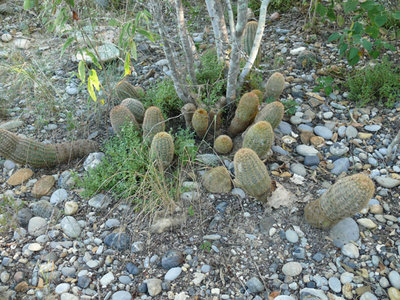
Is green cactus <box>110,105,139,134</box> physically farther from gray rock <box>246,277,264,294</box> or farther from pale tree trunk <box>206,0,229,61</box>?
gray rock <box>246,277,264,294</box>

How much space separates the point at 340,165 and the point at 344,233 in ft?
2.15

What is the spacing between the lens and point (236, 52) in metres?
2.99

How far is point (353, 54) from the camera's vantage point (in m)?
3.35

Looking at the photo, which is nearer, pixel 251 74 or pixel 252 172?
pixel 252 172

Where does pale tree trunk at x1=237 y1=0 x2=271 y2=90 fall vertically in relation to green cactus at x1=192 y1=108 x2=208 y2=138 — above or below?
above

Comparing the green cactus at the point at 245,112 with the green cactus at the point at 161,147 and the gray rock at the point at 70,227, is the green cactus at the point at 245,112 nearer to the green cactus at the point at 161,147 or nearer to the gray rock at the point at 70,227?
the green cactus at the point at 161,147

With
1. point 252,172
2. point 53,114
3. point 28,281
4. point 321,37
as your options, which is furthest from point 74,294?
point 321,37

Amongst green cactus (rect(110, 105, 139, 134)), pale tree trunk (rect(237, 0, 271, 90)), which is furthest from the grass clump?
pale tree trunk (rect(237, 0, 271, 90))

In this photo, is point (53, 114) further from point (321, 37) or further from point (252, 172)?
point (321, 37)

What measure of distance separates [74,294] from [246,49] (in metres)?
2.61

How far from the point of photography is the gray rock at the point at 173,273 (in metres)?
2.33

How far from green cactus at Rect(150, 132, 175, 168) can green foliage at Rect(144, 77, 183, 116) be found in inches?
25.9

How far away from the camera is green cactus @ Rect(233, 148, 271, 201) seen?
7.99 ft

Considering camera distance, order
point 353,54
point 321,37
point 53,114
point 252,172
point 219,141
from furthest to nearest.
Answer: point 321,37 → point 53,114 → point 353,54 → point 219,141 → point 252,172
